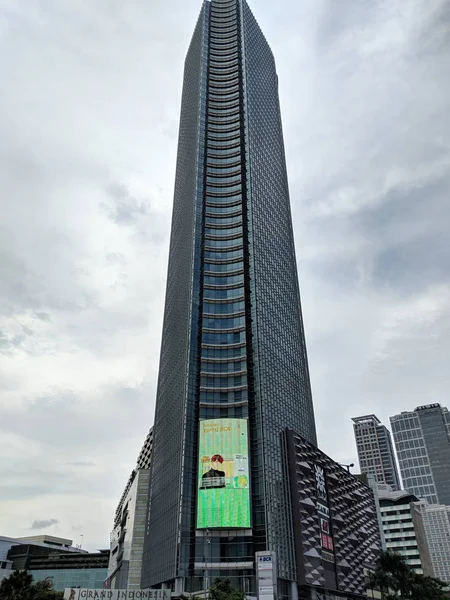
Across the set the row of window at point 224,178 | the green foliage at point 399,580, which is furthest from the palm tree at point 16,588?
the row of window at point 224,178

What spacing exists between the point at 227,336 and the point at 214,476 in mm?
35134

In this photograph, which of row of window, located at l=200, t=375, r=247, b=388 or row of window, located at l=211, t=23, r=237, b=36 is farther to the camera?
row of window, located at l=211, t=23, r=237, b=36

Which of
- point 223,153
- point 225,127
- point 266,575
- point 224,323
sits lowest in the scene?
point 266,575

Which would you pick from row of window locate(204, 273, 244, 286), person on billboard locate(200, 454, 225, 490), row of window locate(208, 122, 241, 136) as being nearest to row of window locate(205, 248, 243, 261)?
row of window locate(204, 273, 244, 286)

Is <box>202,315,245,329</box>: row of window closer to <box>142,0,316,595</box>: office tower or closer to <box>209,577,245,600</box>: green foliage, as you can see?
<box>142,0,316,595</box>: office tower

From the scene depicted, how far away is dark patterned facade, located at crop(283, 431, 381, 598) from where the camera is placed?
104 metres

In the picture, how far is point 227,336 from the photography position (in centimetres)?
12712

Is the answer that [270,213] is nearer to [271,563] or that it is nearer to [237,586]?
[237,586]

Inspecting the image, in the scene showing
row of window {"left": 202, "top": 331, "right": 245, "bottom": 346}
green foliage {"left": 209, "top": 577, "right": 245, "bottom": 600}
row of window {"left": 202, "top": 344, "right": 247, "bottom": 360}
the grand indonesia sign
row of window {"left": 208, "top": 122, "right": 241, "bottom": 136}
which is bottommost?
green foliage {"left": 209, "top": 577, "right": 245, "bottom": 600}

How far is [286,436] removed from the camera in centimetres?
11588

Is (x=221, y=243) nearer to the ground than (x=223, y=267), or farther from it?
farther from it

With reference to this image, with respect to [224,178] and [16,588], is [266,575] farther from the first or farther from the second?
[224,178]

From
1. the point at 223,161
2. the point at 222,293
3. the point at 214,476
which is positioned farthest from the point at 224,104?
the point at 214,476

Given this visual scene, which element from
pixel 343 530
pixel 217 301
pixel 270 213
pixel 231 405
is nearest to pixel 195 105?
pixel 270 213
